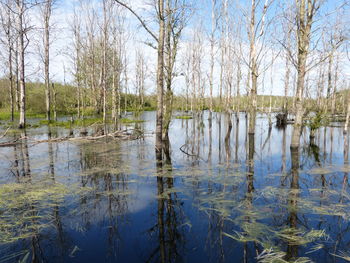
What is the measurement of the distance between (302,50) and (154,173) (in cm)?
871

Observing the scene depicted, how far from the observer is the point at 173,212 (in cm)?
461

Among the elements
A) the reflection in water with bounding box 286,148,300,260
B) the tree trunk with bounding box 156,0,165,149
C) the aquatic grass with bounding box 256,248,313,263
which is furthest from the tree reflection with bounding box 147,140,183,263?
the tree trunk with bounding box 156,0,165,149

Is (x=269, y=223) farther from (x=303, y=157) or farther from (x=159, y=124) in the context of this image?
(x=159, y=124)

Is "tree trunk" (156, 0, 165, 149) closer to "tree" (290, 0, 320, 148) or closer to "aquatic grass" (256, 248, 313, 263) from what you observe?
"tree" (290, 0, 320, 148)

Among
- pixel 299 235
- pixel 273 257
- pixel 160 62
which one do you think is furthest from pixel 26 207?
pixel 160 62

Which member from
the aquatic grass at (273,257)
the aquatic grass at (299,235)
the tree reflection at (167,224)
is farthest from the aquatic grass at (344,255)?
the tree reflection at (167,224)

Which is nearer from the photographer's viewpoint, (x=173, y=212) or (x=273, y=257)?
(x=273, y=257)

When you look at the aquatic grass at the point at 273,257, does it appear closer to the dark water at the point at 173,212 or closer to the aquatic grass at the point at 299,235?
the dark water at the point at 173,212

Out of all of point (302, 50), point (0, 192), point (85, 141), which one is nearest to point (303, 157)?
point (302, 50)

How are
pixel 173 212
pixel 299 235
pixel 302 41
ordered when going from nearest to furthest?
pixel 299 235 < pixel 173 212 < pixel 302 41

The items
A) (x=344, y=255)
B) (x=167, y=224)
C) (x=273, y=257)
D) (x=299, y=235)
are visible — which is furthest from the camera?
(x=167, y=224)

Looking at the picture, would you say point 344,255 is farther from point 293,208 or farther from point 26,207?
point 26,207

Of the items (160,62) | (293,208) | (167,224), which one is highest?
(160,62)

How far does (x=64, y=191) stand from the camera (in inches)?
220
